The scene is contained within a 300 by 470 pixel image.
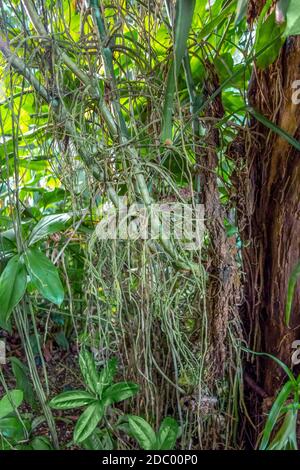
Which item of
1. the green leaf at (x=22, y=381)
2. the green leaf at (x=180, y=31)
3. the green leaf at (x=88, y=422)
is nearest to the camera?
the green leaf at (x=180, y=31)

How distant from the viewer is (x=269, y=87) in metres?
0.71

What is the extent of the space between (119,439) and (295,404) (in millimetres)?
306

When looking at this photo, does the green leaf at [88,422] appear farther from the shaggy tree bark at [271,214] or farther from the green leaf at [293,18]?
the green leaf at [293,18]

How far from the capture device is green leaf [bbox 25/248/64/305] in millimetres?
609

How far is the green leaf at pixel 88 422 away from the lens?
0.60 meters

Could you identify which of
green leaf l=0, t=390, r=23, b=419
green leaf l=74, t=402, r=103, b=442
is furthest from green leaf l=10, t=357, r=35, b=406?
green leaf l=74, t=402, r=103, b=442

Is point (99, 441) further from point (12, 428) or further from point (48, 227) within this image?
point (48, 227)

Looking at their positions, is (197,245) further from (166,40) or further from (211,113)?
(166,40)

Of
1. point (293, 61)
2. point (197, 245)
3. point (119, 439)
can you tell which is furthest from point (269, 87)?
point (119, 439)

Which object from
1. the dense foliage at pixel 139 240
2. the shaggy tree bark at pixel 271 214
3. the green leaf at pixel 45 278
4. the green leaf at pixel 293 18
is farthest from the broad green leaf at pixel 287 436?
the green leaf at pixel 293 18

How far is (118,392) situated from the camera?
0.65m

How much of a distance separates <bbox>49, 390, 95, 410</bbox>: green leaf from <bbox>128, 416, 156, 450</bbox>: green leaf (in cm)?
8

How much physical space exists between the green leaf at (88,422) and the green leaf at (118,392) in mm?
17

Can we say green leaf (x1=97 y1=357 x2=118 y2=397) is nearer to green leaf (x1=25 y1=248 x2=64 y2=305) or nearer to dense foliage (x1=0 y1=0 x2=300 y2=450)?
dense foliage (x1=0 y1=0 x2=300 y2=450)
